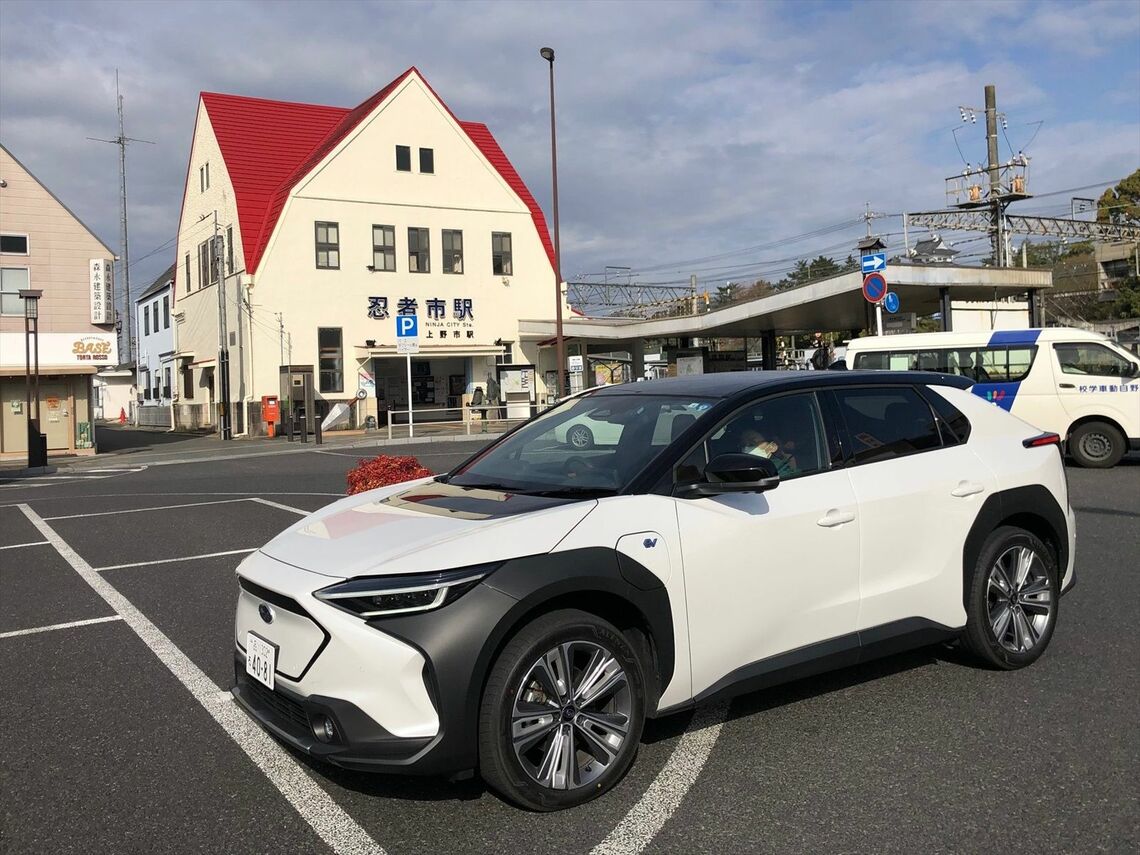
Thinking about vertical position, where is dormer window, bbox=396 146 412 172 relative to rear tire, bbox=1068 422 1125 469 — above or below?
above

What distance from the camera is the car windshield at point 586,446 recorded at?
3.95 meters

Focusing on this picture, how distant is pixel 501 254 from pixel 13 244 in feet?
58.8

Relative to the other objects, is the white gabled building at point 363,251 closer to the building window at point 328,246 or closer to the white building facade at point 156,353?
the building window at point 328,246

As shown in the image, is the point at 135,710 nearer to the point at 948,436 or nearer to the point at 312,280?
the point at 948,436

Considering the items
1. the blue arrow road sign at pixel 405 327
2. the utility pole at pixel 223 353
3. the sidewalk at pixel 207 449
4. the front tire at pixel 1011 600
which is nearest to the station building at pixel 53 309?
the sidewalk at pixel 207 449

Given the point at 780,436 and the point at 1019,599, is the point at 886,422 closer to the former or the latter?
the point at 780,436

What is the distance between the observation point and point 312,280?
3544 centimetres

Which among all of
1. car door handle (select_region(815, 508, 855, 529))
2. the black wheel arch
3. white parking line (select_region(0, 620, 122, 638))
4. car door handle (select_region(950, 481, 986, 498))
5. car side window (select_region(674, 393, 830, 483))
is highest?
car side window (select_region(674, 393, 830, 483))

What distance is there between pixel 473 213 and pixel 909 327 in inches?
729

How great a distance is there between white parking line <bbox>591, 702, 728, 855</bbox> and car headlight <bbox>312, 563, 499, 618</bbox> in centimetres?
98

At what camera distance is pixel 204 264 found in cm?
4028

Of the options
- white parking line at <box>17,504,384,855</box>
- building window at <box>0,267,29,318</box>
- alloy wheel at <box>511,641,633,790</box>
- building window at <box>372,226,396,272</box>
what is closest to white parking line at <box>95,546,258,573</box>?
white parking line at <box>17,504,384,855</box>

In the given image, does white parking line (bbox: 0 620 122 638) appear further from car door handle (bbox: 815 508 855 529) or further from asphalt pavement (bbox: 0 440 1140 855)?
car door handle (bbox: 815 508 855 529)

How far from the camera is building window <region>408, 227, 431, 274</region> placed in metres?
37.4
